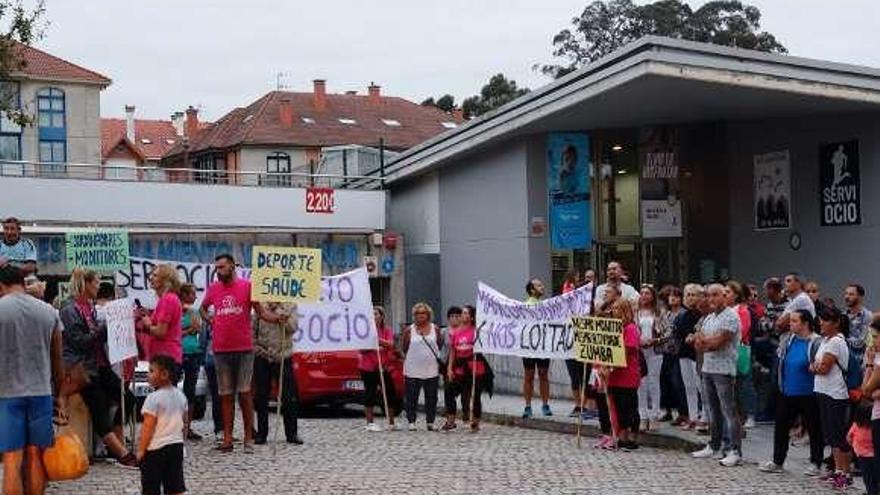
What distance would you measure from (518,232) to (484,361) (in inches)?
334

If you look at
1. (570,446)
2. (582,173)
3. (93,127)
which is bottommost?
(570,446)

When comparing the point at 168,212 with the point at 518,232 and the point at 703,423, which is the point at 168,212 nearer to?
the point at 518,232

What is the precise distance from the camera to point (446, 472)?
12.3m

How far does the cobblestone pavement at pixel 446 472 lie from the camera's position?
11.3m

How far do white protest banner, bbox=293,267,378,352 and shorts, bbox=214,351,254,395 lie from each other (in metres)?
1.86

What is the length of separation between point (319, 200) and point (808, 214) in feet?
35.6

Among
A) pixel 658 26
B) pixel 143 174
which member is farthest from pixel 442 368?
pixel 658 26

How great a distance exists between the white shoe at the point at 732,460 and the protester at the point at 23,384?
22.9 ft

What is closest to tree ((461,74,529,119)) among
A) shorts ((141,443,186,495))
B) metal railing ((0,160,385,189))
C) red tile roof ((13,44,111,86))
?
red tile roof ((13,44,111,86))

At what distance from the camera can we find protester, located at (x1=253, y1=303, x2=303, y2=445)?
47.2ft

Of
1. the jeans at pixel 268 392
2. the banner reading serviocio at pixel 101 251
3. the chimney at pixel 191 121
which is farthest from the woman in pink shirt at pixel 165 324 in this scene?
the chimney at pixel 191 121

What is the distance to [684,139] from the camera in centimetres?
2575

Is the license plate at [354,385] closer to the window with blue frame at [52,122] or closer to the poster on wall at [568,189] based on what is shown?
the poster on wall at [568,189]

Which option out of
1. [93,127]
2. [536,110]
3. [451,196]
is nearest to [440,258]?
[451,196]
